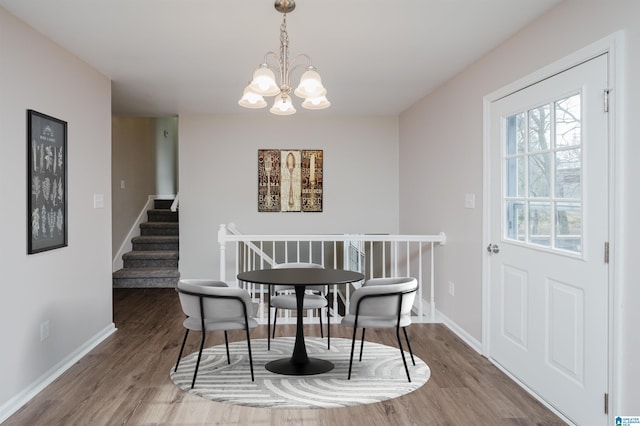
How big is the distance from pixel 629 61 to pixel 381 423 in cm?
216

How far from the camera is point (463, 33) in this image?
10.8 feet

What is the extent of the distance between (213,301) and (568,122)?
91.8 inches

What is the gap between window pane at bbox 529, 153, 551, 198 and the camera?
2.95 meters

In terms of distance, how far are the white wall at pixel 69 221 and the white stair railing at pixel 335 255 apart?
1.14 meters

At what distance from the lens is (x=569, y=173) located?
271 cm

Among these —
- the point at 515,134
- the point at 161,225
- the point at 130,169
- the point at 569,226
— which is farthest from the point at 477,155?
the point at 130,169

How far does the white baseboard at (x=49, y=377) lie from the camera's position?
2807 mm

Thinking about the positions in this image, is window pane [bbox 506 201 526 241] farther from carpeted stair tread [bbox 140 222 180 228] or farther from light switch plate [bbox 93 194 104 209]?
carpeted stair tread [bbox 140 222 180 228]

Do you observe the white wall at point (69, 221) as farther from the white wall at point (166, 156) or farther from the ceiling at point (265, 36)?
the white wall at point (166, 156)

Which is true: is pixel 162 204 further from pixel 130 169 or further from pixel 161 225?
pixel 130 169

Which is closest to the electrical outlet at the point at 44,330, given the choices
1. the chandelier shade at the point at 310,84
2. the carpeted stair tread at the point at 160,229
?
the chandelier shade at the point at 310,84

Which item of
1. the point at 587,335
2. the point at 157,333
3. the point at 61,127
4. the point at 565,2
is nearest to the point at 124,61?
the point at 61,127

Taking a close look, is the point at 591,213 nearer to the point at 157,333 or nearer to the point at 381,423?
the point at 381,423

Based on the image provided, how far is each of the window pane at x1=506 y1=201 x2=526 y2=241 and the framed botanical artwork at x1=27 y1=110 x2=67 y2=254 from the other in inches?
125
